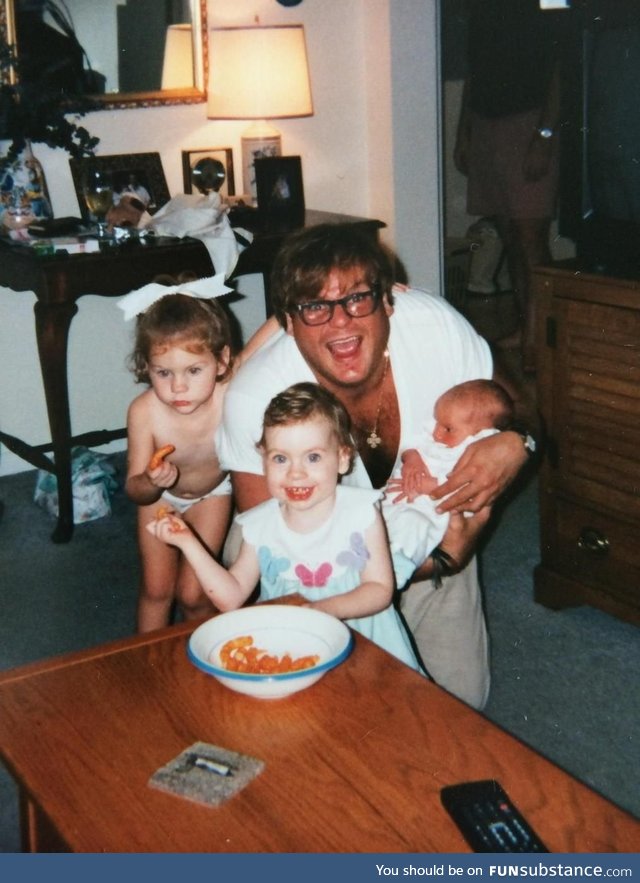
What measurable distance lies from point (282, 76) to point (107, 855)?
2.73m

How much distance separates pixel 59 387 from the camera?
2887 mm

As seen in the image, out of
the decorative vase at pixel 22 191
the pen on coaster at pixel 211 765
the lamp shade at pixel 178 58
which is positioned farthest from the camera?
the lamp shade at pixel 178 58

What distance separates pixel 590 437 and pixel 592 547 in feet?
0.85

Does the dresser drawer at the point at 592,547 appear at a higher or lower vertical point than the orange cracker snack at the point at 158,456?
lower

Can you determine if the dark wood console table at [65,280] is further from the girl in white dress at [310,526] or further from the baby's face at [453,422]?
the girl in white dress at [310,526]

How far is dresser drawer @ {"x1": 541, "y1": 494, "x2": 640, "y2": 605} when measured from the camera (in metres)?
2.32

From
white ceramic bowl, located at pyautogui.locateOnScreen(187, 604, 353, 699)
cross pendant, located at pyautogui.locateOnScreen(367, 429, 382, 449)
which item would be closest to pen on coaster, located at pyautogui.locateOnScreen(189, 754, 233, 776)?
white ceramic bowl, located at pyautogui.locateOnScreen(187, 604, 353, 699)

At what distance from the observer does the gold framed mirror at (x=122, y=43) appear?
315 cm

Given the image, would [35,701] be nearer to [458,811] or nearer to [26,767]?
[26,767]

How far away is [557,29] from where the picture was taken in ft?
14.5

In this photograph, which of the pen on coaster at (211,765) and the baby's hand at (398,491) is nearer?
the pen on coaster at (211,765)

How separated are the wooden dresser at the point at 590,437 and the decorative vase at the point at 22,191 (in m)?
1.51

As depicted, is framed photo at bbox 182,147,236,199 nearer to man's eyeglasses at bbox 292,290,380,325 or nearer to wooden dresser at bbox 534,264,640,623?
wooden dresser at bbox 534,264,640,623

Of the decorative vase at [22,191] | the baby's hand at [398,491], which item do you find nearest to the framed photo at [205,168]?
the decorative vase at [22,191]
